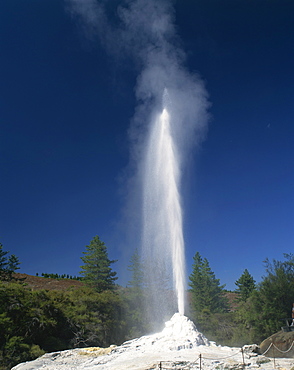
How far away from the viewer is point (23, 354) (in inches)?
691

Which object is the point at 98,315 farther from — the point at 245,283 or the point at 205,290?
the point at 245,283

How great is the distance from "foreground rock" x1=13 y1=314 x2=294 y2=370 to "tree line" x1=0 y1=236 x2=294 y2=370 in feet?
13.4

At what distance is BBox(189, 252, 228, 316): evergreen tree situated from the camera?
140 feet

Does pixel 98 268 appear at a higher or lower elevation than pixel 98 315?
higher

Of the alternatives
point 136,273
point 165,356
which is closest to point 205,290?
point 136,273

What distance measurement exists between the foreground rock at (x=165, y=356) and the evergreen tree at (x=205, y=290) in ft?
81.3

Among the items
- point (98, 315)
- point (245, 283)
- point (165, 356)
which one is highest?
point (245, 283)

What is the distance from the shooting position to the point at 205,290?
148 ft

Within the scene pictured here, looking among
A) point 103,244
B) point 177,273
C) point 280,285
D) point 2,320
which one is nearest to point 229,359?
point 177,273

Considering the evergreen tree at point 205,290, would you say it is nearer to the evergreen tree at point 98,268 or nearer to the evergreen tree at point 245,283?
the evergreen tree at point 245,283

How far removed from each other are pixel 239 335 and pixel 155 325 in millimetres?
8819

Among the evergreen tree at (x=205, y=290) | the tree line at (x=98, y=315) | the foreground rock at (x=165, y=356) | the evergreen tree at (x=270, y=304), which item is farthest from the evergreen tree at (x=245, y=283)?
the foreground rock at (x=165, y=356)

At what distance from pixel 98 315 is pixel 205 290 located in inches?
891

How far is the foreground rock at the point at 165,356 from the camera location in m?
12.1
